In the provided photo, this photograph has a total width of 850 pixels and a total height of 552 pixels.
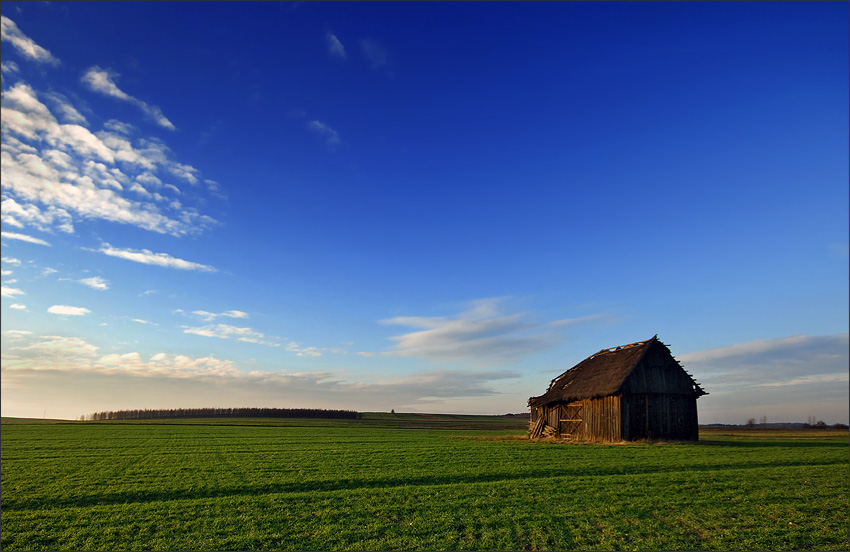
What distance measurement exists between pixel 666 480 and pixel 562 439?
3024cm

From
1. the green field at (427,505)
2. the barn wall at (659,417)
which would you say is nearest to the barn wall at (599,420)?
the barn wall at (659,417)

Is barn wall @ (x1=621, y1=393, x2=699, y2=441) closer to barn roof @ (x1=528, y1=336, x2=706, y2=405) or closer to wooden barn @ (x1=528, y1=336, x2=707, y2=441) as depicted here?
wooden barn @ (x1=528, y1=336, x2=707, y2=441)

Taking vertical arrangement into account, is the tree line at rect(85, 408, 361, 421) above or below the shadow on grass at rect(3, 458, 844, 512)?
below

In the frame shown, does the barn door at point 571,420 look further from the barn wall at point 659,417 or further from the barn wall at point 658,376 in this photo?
the barn wall at point 658,376

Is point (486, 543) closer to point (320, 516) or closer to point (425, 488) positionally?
point (320, 516)

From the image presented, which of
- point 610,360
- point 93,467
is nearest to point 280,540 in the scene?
point 93,467

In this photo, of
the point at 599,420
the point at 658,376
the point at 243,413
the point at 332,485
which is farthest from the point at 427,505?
the point at 243,413

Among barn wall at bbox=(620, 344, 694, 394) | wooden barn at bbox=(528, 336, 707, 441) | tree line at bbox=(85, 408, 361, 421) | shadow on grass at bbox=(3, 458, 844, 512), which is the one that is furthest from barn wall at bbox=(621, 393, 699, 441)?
tree line at bbox=(85, 408, 361, 421)

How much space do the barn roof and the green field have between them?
59.1ft

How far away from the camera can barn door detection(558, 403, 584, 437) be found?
48125 mm

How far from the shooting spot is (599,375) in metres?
48.6

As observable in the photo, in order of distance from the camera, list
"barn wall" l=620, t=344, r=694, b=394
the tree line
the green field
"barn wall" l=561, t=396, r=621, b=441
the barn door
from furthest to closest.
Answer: the tree line
the barn door
"barn wall" l=620, t=344, r=694, b=394
"barn wall" l=561, t=396, r=621, b=441
the green field

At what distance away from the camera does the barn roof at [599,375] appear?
44.7 metres

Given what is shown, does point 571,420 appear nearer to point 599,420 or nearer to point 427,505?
point 599,420
